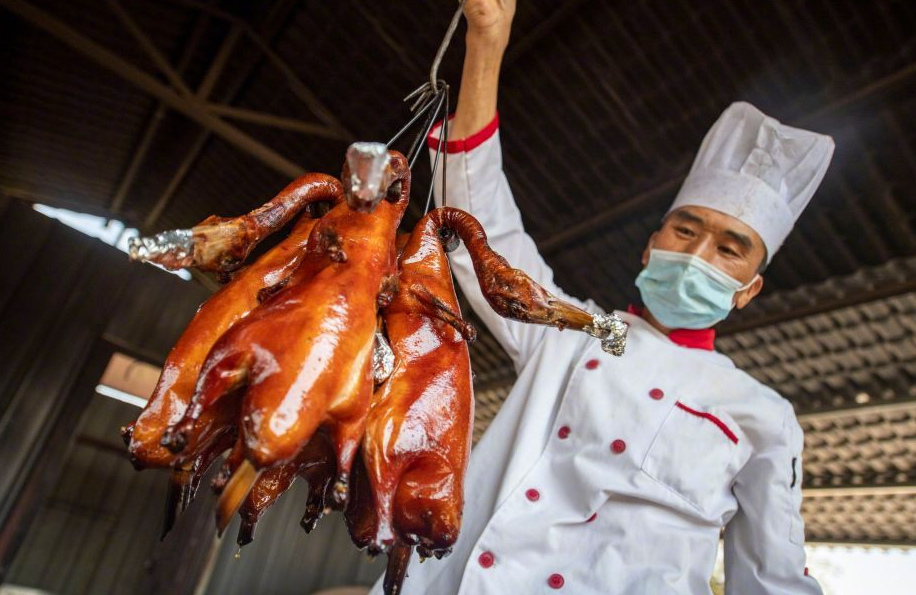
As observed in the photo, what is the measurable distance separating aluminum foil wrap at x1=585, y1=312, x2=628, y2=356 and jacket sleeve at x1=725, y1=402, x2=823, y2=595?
1470 mm

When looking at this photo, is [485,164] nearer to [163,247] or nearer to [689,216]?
[689,216]

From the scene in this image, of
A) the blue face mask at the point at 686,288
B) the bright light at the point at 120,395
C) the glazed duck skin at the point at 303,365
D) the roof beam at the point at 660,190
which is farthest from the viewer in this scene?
the bright light at the point at 120,395

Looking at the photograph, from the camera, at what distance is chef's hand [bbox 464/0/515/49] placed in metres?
2.09

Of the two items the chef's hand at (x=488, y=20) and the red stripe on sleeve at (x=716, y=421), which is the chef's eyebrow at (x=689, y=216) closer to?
the red stripe on sleeve at (x=716, y=421)

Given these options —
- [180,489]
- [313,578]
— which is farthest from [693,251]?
[313,578]

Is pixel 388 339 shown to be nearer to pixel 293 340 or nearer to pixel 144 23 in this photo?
pixel 293 340

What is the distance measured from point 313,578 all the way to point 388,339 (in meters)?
9.79

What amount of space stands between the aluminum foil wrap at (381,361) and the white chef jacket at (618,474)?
3.68ft

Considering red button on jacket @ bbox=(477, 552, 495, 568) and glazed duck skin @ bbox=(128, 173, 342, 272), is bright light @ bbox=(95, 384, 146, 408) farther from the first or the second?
glazed duck skin @ bbox=(128, 173, 342, 272)

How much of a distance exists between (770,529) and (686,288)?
2.92 feet

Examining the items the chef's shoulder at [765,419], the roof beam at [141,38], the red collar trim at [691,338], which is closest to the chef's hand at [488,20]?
the red collar trim at [691,338]

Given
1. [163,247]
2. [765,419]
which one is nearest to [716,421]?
[765,419]

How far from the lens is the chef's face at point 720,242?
2609 mm

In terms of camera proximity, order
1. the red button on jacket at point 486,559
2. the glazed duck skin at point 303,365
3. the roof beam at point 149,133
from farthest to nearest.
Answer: the roof beam at point 149,133 → the red button on jacket at point 486,559 → the glazed duck skin at point 303,365
